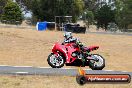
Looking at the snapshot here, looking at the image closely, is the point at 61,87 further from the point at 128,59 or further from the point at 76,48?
the point at 128,59

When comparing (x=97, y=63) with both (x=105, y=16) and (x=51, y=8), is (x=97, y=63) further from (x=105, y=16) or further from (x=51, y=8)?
(x=105, y=16)

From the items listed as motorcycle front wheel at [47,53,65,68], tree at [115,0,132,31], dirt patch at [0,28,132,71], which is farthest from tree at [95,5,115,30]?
motorcycle front wheel at [47,53,65,68]

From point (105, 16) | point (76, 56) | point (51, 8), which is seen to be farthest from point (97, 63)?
point (105, 16)

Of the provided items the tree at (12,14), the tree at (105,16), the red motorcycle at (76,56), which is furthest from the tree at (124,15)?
the red motorcycle at (76,56)

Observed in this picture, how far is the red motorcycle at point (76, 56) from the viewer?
52.5ft

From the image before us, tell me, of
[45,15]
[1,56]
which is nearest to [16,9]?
[45,15]

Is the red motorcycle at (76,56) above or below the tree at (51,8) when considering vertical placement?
above

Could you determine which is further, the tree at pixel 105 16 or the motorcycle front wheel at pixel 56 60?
the tree at pixel 105 16

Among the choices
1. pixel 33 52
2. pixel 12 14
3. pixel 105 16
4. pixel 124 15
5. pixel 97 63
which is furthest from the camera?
pixel 105 16

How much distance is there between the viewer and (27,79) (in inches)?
684

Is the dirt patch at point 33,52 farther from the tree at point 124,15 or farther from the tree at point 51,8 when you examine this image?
the tree at point 124,15

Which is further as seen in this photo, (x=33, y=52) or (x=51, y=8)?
(x=51, y=8)

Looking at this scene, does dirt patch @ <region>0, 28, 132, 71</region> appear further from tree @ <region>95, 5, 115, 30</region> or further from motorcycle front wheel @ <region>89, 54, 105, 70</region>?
tree @ <region>95, 5, 115, 30</region>

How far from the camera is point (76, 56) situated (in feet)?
53.1
